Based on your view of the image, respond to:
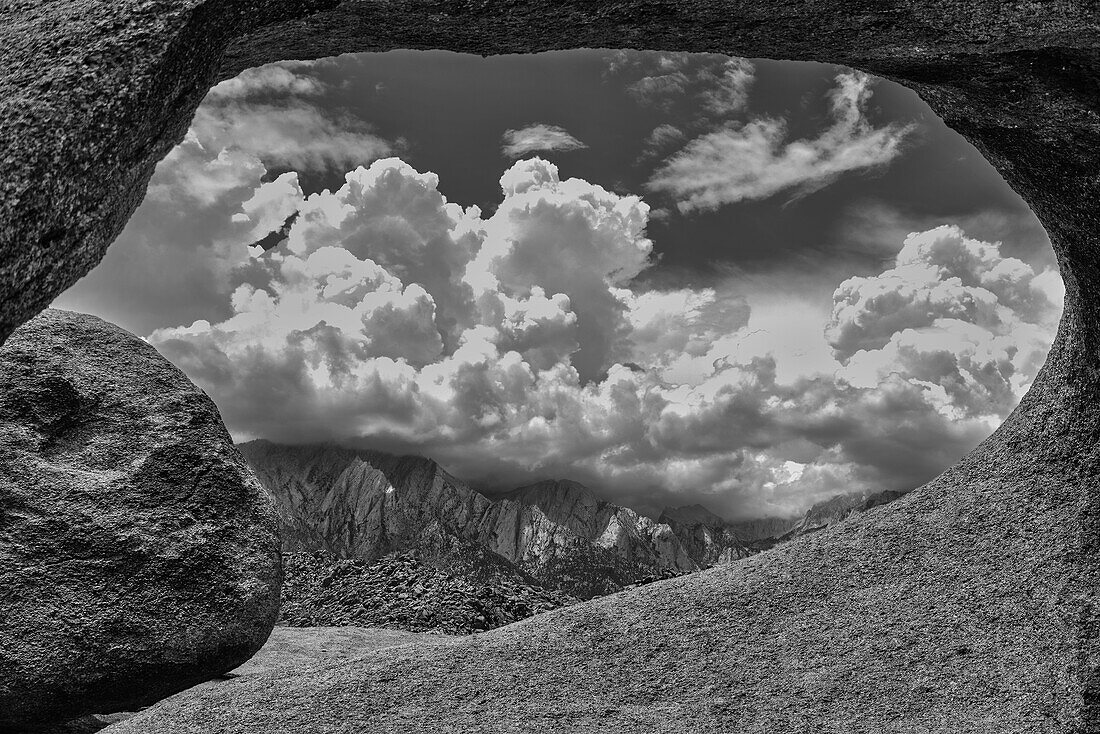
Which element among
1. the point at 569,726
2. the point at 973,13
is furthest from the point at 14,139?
the point at 569,726

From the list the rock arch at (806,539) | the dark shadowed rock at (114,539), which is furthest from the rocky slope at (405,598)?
the dark shadowed rock at (114,539)

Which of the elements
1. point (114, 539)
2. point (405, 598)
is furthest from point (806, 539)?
point (405, 598)

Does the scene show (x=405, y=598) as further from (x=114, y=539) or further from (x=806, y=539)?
(x=806, y=539)

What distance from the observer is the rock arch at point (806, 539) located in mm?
5152

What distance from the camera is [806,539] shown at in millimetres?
13258

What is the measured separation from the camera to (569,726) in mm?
10477

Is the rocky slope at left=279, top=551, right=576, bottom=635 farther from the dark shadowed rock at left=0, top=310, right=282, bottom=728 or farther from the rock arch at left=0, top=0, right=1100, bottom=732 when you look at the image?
→ the dark shadowed rock at left=0, top=310, right=282, bottom=728

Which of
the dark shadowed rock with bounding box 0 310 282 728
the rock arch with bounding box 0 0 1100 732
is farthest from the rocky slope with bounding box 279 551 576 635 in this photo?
the dark shadowed rock with bounding box 0 310 282 728

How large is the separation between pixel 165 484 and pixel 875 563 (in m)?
9.41

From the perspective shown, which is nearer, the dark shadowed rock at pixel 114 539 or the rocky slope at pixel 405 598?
the dark shadowed rock at pixel 114 539

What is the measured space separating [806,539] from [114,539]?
9.46 meters

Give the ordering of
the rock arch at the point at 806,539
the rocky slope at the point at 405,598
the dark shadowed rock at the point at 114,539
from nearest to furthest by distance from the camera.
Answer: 1. the rock arch at the point at 806,539
2. the dark shadowed rock at the point at 114,539
3. the rocky slope at the point at 405,598

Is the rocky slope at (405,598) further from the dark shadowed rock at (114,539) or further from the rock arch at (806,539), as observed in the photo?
the dark shadowed rock at (114,539)

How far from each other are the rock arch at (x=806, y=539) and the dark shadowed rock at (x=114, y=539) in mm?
1439
